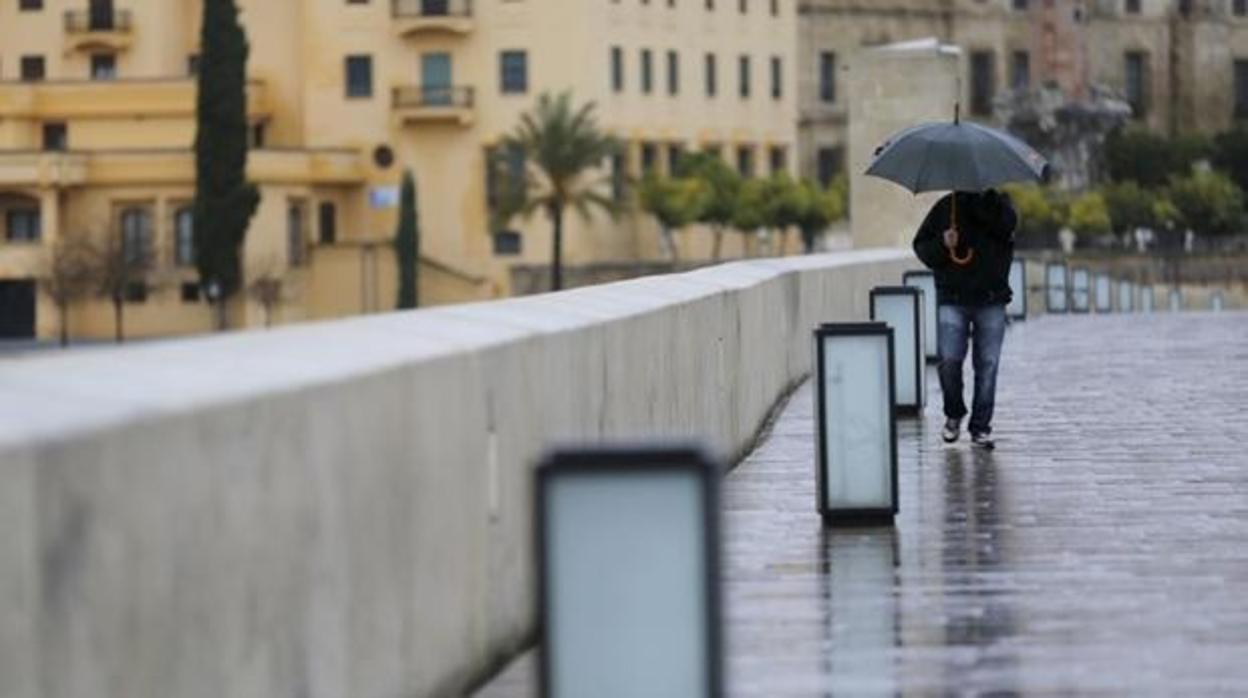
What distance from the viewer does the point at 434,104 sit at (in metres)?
117

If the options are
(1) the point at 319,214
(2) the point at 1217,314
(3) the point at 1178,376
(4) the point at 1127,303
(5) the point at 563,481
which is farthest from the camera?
(1) the point at 319,214

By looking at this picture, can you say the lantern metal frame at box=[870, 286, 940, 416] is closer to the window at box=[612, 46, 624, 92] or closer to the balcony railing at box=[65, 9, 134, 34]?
the window at box=[612, 46, 624, 92]

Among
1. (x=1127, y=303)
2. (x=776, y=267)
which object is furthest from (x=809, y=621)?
(x=1127, y=303)

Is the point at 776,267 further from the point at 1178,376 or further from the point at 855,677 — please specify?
the point at 855,677

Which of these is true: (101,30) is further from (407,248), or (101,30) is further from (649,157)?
(649,157)

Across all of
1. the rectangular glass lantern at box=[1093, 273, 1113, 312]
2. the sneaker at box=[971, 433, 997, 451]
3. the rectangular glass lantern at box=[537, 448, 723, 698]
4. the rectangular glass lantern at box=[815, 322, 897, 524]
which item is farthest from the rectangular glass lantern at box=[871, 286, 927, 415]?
the rectangular glass lantern at box=[1093, 273, 1113, 312]

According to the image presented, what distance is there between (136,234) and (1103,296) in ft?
198

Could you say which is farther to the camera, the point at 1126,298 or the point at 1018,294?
the point at 1126,298

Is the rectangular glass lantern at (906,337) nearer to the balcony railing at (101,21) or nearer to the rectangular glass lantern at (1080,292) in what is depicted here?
the rectangular glass lantern at (1080,292)

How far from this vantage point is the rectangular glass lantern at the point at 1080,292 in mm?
53006

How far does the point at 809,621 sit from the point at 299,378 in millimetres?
3118

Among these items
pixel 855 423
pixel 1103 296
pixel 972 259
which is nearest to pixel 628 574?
pixel 855 423

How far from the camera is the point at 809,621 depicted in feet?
36.4

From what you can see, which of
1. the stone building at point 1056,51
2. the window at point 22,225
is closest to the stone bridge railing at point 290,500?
the window at point 22,225
